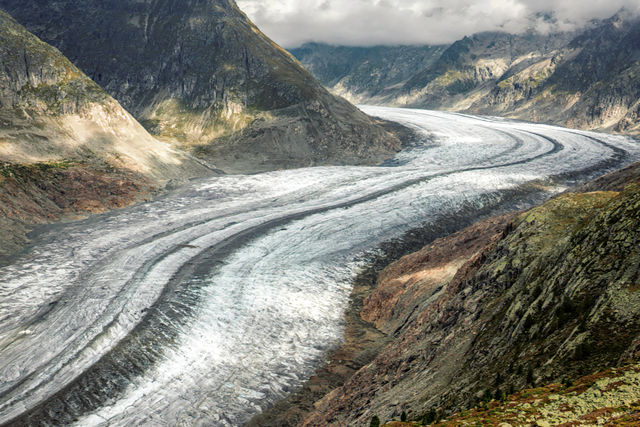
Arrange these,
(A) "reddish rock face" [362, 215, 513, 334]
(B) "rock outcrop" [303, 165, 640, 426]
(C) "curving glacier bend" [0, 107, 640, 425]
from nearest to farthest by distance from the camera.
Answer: (B) "rock outcrop" [303, 165, 640, 426] < (C) "curving glacier bend" [0, 107, 640, 425] < (A) "reddish rock face" [362, 215, 513, 334]

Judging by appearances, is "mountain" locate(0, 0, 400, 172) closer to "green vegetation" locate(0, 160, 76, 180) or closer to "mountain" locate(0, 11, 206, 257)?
"mountain" locate(0, 11, 206, 257)

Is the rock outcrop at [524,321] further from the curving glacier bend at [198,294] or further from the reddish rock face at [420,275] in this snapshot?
the reddish rock face at [420,275]

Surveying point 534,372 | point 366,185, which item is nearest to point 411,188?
point 366,185

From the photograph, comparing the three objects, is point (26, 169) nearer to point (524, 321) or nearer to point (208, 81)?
point (524, 321)

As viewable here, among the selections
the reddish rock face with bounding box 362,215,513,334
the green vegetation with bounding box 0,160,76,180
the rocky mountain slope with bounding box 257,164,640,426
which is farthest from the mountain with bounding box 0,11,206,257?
the rocky mountain slope with bounding box 257,164,640,426

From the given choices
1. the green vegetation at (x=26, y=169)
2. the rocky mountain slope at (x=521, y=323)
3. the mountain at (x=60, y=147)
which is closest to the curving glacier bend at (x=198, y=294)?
the rocky mountain slope at (x=521, y=323)
